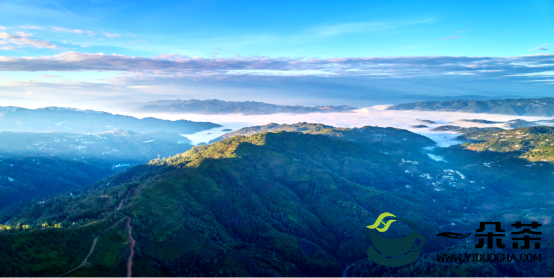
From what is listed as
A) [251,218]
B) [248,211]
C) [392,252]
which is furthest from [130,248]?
[392,252]

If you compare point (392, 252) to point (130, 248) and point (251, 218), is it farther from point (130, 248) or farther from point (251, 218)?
point (130, 248)

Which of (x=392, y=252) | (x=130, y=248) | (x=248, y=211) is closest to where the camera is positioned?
(x=130, y=248)

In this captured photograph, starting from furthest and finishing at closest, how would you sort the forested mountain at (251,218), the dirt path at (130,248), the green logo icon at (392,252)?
the green logo icon at (392,252) → the forested mountain at (251,218) → the dirt path at (130,248)

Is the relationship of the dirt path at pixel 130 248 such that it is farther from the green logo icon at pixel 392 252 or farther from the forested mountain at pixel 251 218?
the green logo icon at pixel 392 252

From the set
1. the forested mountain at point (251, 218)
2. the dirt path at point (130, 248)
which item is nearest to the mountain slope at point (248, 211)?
the forested mountain at point (251, 218)

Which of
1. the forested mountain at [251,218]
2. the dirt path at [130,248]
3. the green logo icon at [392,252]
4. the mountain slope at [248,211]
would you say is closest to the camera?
the dirt path at [130,248]

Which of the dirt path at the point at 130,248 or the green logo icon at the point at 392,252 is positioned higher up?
the dirt path at the point at 130,248

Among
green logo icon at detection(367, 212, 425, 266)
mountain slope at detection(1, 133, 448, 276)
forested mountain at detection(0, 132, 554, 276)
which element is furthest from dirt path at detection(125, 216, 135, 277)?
green logo icon at detection(367, 212, 425, 266)

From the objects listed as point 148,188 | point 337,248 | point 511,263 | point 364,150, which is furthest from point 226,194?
point 364,150

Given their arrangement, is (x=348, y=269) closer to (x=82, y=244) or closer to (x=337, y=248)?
(x=337, y=248)
